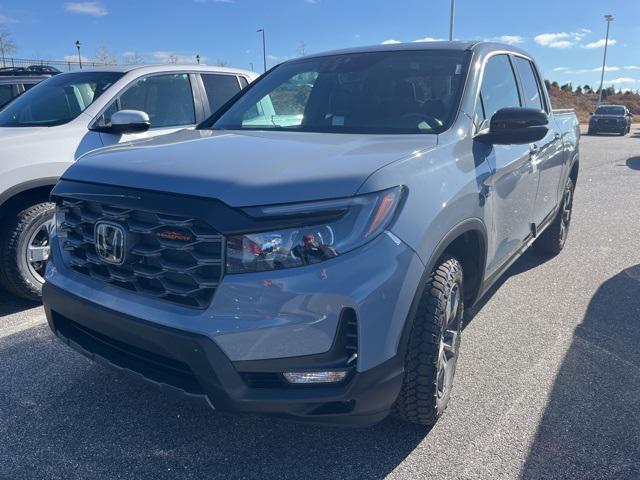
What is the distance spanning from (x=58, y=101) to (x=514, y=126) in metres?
3.84

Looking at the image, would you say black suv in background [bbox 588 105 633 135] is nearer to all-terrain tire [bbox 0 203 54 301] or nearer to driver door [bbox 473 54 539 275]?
driver door [bbox 473 54 539 275]

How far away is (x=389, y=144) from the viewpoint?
8.76 ft

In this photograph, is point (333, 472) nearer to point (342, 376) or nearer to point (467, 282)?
point (342, 376)

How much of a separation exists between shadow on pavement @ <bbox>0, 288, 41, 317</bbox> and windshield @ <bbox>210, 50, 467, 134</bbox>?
217 cm

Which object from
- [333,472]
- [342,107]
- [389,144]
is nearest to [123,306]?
[333,472]

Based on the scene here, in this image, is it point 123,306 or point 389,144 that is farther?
point 389,144

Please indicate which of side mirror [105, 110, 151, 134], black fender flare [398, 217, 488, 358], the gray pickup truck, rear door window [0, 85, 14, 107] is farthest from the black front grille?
rear door window [0, 85, 14, 107]

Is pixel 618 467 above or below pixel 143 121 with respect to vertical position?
below

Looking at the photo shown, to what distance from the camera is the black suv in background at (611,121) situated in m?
29.5

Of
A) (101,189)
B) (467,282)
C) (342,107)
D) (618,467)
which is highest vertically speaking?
(342,107)

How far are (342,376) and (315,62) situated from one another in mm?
2555

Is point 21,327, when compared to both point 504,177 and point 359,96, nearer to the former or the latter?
point 359,96

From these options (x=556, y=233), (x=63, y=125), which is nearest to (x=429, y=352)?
(x=63, y=125)

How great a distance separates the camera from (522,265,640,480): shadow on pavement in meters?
2.48
